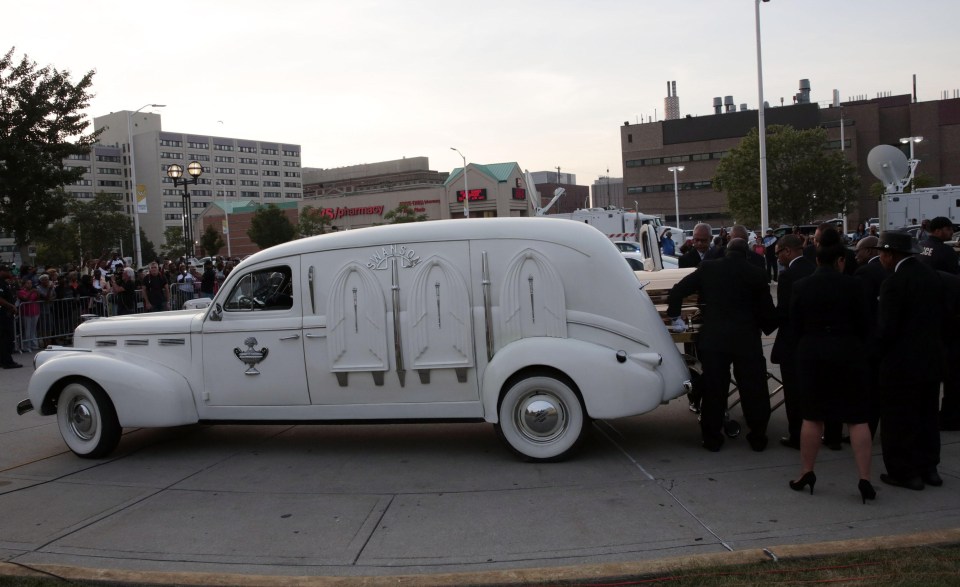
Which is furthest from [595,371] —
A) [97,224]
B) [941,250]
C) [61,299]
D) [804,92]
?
[804,92]

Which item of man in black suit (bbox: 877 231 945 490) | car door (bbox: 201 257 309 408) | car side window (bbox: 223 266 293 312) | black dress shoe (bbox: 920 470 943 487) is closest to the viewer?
man in black suit (bbox: 877 231 945 490)

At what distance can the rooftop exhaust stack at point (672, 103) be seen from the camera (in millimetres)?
127688

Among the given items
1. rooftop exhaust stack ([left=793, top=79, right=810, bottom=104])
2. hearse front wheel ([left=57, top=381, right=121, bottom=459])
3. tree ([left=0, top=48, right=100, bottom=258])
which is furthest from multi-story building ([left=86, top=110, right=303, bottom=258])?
hearse front wheel ([left=57, top=381, right=121, bottom=459])

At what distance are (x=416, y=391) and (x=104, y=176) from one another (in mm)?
146492

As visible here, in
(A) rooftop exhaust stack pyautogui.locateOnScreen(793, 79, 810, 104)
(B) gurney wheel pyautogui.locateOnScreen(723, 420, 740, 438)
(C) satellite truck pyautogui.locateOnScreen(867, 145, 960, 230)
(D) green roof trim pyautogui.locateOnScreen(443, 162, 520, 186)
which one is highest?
(A) rooftop exhaust stack pyautogui.locateOnScreen(793, 79, 810, 104)

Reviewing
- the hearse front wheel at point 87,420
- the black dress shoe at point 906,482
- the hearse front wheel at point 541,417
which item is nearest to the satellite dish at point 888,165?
the black dress shoe at point 906,482

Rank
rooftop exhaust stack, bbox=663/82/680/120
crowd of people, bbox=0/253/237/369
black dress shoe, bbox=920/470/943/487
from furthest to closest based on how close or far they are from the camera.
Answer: rooftop exhaust stack, bbox=663/82/680/120, crowd of people, bbox=0/253/237/369, black dress shoe, bbox=920/470/943/487

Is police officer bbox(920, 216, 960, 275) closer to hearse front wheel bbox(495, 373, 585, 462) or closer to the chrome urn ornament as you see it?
hearse front wheel bbox(495, 373, 585, 462)

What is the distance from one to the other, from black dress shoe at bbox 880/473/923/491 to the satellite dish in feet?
97.3

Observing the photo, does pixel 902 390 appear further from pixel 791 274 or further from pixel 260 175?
pixel 260 175

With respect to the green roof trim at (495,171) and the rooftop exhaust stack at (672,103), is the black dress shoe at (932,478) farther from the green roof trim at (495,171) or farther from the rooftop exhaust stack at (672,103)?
the rooftop exhaust stack at (672,103)

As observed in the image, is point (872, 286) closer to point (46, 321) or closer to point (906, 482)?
point (906, 482)

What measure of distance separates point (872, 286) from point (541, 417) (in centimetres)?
316

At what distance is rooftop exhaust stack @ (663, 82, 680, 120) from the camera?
127688 millimetres
